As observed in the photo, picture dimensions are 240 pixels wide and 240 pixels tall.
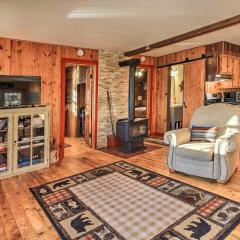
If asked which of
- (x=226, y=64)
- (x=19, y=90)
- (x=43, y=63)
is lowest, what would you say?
(x=19, y=90)

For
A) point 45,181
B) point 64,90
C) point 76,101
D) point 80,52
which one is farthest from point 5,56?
point 76,101

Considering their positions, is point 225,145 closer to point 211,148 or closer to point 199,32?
point 211,148

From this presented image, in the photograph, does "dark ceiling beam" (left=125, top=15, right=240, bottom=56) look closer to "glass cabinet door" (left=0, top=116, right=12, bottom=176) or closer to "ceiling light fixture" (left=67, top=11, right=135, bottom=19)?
"ceiling light fixture" (left=67, top=11, right=135, bottom=19)

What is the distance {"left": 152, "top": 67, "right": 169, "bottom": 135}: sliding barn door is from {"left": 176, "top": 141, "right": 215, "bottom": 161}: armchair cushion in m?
2.88

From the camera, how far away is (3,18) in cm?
283

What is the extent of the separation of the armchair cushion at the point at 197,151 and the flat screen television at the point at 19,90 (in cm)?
269

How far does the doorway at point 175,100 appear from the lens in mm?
6281

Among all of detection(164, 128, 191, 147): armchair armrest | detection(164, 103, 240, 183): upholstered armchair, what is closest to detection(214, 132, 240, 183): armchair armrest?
detection(164, 103, 240, 183): upholstered armchair

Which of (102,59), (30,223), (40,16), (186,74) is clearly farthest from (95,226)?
(186,74)

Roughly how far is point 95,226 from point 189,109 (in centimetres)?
410

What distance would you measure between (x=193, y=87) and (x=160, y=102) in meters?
1.26

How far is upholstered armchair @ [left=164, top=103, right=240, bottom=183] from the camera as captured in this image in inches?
117

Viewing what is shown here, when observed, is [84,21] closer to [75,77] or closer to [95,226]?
[95,226]

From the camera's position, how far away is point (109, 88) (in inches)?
206
